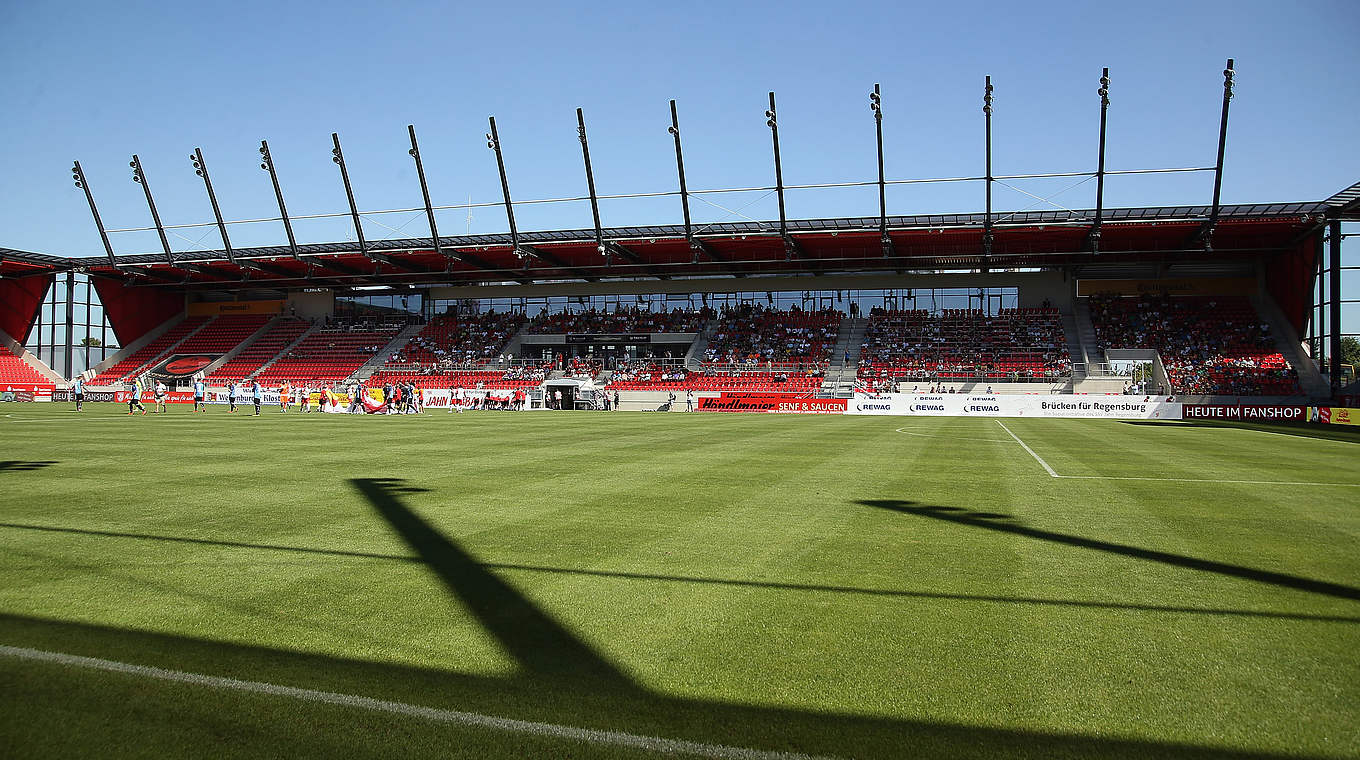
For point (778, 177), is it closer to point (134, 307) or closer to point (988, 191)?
point (988, 191)

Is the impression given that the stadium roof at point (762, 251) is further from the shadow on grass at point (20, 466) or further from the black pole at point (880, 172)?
the shadow on grass at point (20, 466)

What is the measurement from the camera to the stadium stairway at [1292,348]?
39750 millimetres

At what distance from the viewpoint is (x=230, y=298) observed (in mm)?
68500

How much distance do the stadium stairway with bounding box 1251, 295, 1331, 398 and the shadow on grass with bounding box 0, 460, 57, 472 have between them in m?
51.4

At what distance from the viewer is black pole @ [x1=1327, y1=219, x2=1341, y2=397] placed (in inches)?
1485

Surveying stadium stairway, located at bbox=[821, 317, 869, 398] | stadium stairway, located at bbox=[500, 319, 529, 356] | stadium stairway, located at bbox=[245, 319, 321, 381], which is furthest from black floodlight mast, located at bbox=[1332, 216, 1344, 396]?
stadium stairway, located at bbox=[245, 319, 321, 381]

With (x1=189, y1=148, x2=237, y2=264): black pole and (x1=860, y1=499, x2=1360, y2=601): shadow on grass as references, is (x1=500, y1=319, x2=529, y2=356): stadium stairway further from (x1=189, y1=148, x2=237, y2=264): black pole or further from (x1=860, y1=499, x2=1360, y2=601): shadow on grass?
(x1=860, y1=499, x2=1360, y2=601): shadow on grass

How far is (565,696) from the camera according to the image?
11.8 feet

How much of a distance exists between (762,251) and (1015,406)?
18.4 meters

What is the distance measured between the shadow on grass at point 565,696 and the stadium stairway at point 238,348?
211 feet

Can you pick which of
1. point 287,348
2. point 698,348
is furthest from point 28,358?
point 698,348

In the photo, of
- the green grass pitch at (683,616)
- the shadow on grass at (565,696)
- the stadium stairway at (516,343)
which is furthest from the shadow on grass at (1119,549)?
the stadium stairway at (516,343)

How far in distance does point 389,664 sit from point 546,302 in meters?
59.2

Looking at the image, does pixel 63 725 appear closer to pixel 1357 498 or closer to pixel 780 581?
pixel 780 581
